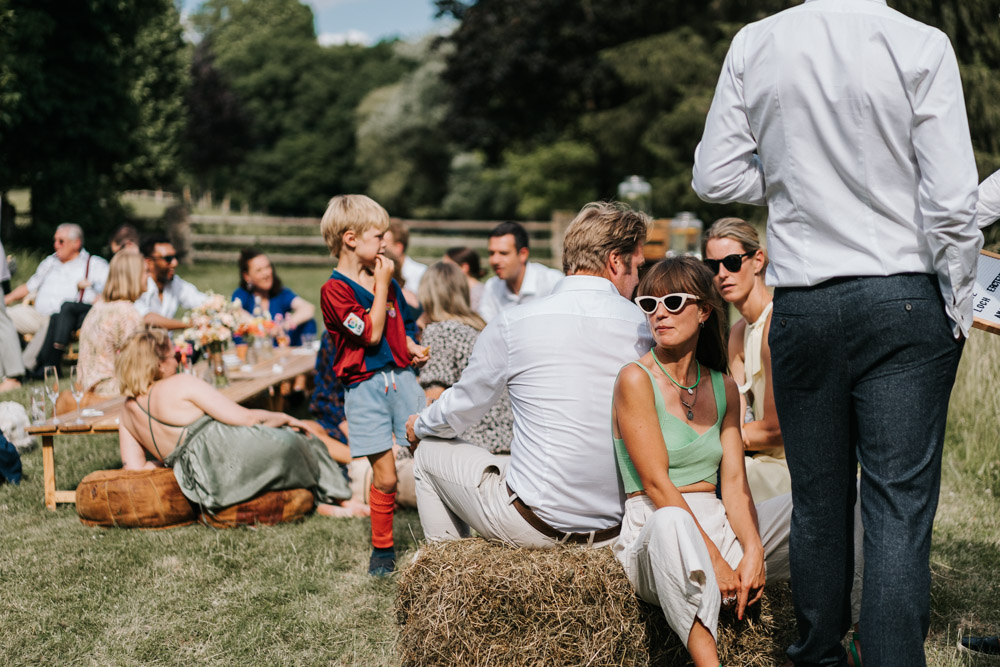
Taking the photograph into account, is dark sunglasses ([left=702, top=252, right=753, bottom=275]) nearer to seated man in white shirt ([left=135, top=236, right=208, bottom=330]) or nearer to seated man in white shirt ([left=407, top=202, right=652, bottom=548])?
seated man in white shirt ([left=407, top=202, right=652, bottom=548])

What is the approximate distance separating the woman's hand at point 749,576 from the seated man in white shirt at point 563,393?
476mm

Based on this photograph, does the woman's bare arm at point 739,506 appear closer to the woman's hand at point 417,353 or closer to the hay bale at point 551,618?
the hay bale at point 551,618

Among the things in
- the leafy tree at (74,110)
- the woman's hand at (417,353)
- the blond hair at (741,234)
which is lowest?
the woman's hand at (417,353)

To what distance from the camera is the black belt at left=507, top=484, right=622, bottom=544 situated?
10.2 ft

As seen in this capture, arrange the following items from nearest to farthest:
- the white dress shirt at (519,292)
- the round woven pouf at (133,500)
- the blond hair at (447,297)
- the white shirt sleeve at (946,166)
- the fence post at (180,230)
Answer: the white shirt sleeve at (946,166), the round woven pouf at (133,500), the blond hair at (447,297), the white dress shirt at (519,292), the fence post at (180,230)

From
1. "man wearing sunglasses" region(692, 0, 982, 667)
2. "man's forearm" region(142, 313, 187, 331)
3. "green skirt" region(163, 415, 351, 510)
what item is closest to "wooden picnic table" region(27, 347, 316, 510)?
"green skirt" region(163, 415, 351, 510)

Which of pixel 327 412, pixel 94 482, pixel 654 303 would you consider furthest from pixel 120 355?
pixel 654 303

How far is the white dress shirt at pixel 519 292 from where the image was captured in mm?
7359

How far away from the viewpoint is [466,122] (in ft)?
98.6

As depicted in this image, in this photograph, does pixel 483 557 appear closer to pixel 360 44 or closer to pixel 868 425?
pixel 868 425

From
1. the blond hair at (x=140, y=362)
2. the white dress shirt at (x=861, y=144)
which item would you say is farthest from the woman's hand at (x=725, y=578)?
the blond hair at (x=140, y=362)

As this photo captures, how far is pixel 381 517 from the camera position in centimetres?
417

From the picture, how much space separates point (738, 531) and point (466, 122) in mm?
28301

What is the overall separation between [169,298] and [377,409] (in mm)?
5306
